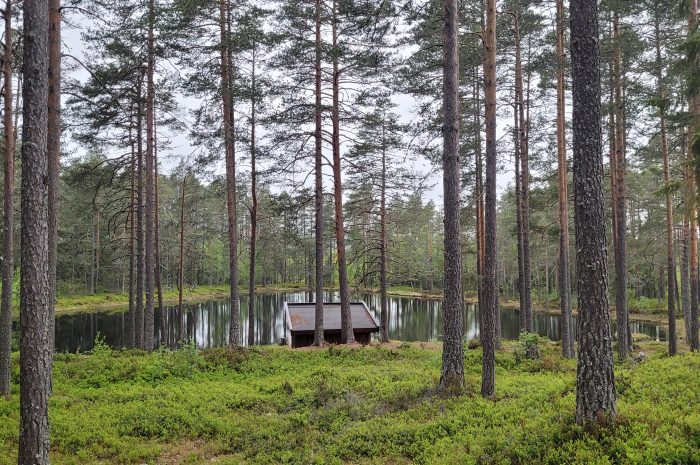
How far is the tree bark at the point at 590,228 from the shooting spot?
4684mm

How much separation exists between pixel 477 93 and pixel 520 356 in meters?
11.2

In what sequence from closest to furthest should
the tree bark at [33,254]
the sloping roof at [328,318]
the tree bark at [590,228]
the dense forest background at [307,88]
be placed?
the tree bark at [33,254] < the tree bark at [590,228] < the dense forest background at [307,88] < the sloping roof at [328,318]

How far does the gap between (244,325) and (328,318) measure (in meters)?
14.3

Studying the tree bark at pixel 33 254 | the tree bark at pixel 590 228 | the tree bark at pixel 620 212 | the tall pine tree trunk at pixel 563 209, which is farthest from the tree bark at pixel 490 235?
the tree bark at pixel 620 212

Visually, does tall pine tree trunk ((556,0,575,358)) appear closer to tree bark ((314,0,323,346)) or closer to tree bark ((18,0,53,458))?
tree bark ((314,0,323,346))

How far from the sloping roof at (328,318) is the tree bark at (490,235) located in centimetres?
987

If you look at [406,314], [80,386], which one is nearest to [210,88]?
[80,386]

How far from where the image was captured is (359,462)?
223 inches

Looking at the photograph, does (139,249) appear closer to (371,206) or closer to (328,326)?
(328,326)

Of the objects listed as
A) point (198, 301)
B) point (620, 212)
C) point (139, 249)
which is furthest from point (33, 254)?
point (198, 301)

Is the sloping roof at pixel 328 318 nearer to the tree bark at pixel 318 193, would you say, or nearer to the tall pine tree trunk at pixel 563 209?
the tree bark at pixel 318 193

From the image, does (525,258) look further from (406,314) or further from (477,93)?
(406,314)

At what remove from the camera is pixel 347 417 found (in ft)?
24.4

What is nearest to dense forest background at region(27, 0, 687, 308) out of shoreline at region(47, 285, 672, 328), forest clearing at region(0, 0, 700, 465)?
forest clearing at region(0, 0, 700, 465)
